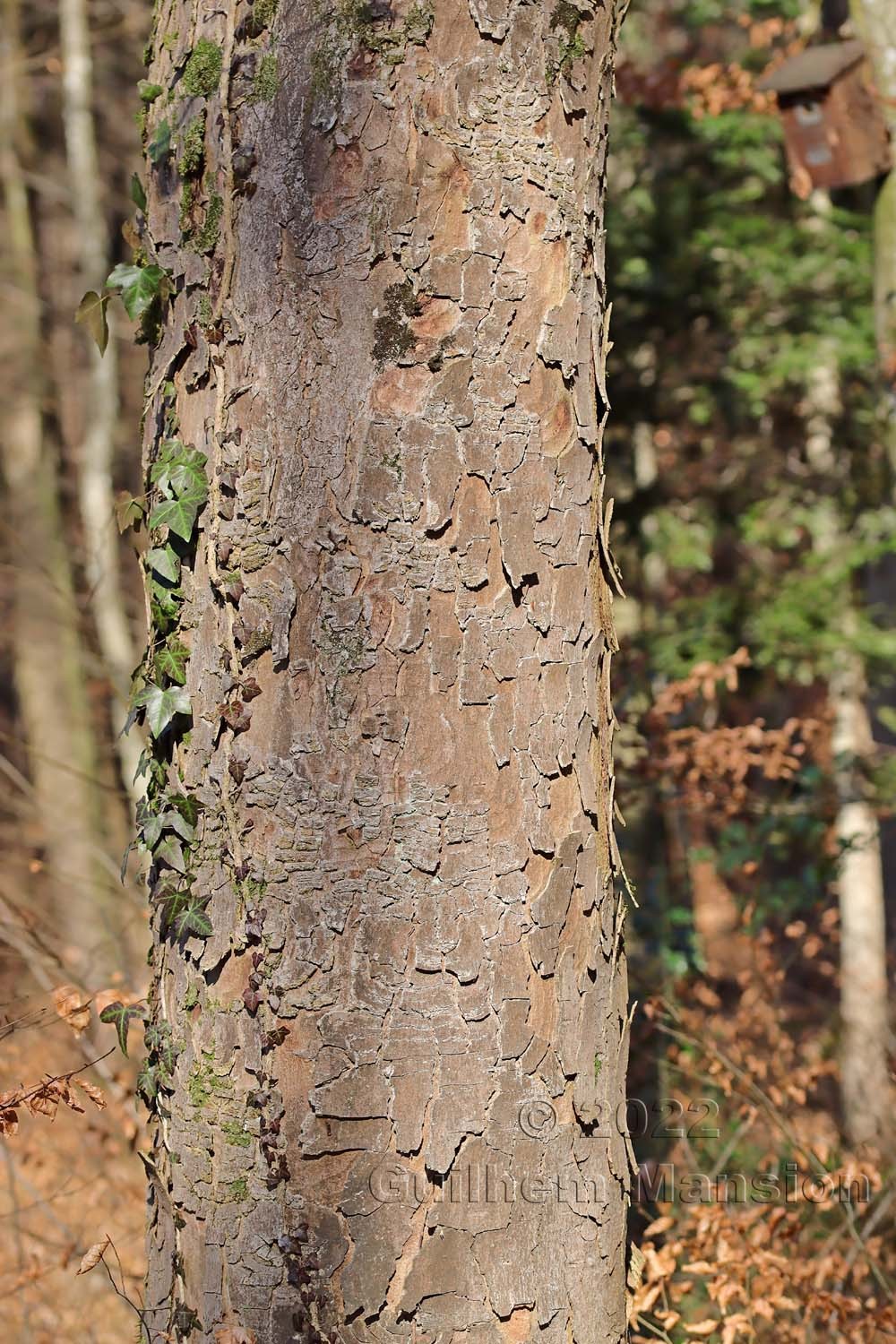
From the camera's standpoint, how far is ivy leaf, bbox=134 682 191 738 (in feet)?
6.05

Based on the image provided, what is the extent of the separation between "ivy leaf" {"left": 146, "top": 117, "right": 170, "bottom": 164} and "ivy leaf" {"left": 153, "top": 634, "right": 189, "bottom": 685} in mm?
819

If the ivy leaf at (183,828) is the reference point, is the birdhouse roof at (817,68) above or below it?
above

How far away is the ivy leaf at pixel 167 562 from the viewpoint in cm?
186

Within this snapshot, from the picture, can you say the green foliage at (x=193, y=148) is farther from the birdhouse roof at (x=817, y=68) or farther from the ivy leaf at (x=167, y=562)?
the birdhouse roof at (x=817, y=68)

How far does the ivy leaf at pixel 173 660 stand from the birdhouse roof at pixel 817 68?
13.9 feet

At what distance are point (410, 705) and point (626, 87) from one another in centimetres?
538

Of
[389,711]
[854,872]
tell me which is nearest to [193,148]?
[389,711]

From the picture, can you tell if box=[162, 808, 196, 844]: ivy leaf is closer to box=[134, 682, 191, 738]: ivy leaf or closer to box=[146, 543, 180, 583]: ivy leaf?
box=[134, 682, 191, 738]: ivy leaf

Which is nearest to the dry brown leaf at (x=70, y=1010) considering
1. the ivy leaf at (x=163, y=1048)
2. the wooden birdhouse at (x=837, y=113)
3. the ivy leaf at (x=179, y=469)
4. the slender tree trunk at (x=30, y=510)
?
the ivy leaf at (x=163, y=1048)

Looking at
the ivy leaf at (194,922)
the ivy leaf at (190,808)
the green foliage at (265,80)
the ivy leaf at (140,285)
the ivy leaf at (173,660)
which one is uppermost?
the green foliage at (265,80)

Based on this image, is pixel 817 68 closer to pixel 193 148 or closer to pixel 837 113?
pixel 837 113

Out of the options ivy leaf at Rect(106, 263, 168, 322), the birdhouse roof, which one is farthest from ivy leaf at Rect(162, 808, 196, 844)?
the birdhouse roof

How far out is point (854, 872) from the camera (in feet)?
21.7

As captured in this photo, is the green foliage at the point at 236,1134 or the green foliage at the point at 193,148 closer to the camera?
the green foliage at the point at 236,1134
